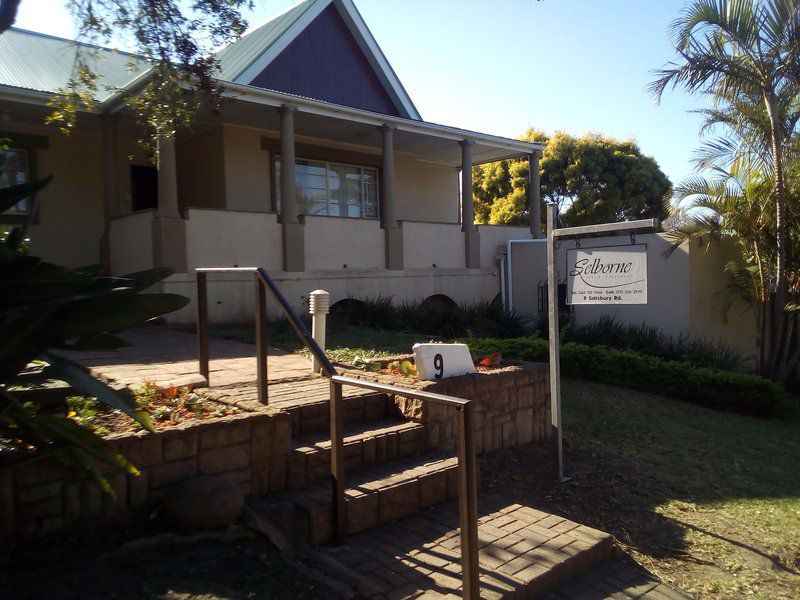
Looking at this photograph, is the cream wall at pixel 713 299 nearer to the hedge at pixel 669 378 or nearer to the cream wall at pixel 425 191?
the hedge at pixel 669 378

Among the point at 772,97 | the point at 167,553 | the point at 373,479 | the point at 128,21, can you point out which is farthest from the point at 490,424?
the point at 772,97

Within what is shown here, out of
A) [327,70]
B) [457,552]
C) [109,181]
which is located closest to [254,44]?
[327,70]

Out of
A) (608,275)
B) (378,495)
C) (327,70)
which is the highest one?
(327,70)

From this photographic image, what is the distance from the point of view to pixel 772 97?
35.1ft

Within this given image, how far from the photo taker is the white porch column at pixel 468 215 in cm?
1549

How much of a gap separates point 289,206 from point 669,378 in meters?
7.20

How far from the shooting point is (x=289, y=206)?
12.4 metres

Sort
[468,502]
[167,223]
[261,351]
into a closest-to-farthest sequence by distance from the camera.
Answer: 1. [468,502]
2. [261,351]
3. [167,223]

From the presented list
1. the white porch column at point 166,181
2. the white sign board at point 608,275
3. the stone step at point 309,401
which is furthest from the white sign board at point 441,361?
the white porch column at point 166,181

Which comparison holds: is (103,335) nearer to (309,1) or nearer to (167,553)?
(167,553)

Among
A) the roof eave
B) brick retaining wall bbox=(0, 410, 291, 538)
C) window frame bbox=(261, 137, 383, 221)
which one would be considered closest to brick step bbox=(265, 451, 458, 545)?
brick retaining wall bbox=(0, 410, 291, 538)

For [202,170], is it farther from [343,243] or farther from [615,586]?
[615,586]

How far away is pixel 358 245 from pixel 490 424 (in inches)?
339

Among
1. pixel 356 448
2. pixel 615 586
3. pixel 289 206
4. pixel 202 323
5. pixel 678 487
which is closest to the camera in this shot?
pixel 615 586
